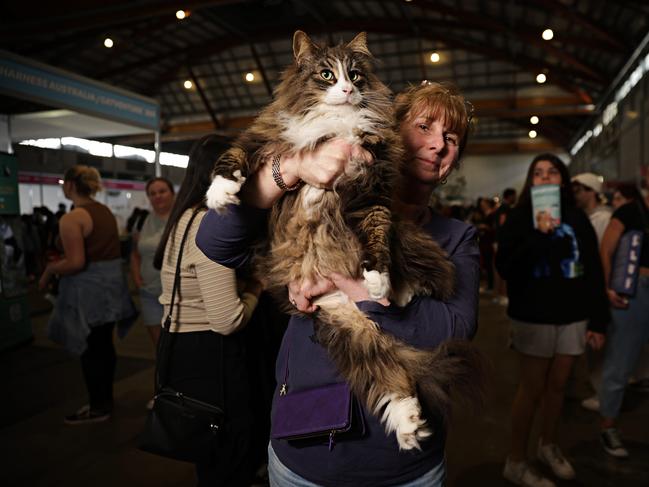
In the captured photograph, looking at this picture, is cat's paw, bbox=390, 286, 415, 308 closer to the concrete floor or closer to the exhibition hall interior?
the exhibition hall interior

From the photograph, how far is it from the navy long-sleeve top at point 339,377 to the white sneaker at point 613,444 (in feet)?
8.94

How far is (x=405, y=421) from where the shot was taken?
110cm

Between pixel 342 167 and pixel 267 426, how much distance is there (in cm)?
138

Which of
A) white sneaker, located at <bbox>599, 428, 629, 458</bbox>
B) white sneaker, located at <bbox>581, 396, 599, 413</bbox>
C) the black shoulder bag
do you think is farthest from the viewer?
white sneaker, located at <bbox>581, 396, 599, 413</bbox>

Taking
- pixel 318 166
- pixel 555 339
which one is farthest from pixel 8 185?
pixel 555 339

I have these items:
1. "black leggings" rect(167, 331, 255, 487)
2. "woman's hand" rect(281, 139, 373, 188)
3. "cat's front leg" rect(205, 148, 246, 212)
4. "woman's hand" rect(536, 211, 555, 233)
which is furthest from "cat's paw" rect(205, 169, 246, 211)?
"woman's hand" rect(536, 211, 555, 233)

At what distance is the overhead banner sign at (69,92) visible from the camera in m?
4.61

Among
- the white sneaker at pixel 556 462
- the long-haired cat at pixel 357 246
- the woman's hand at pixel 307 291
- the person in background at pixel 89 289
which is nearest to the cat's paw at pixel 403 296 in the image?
the long-haired cat at pixel 357 246

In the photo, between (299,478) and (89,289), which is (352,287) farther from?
(89,289)

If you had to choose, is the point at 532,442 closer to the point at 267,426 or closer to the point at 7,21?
the point at 267,426

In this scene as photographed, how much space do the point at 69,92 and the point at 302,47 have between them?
498cm

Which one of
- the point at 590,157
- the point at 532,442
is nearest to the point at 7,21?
the point at 532,442

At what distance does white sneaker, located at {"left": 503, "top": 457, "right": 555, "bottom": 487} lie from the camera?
106 inches

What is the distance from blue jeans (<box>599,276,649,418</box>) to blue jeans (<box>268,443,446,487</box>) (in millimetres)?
2698
